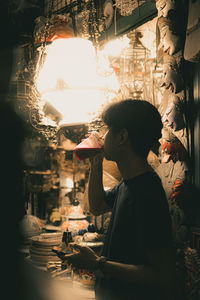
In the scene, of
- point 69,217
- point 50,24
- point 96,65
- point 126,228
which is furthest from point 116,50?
point 126,228

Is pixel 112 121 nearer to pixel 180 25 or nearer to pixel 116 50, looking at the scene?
pixel 180 25

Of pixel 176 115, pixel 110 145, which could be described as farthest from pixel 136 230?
pixel 176 115

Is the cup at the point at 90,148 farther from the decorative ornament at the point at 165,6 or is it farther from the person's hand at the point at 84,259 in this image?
the decorative ornament at the point at 165,6

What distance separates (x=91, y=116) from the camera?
8.21 feet

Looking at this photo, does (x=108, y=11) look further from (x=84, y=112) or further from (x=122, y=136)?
(x=122, y=136)

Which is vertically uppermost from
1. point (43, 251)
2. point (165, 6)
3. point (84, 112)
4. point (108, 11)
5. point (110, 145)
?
point (108, 11)

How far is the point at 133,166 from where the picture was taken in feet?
5.20

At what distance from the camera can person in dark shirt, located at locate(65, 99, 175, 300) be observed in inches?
51.6

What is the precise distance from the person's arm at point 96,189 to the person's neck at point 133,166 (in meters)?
0.43

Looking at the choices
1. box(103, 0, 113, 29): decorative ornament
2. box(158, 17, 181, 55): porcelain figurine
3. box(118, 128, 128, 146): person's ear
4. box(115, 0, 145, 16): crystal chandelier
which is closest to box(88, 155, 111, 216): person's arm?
box(118, 128, 128, 146): person's ear

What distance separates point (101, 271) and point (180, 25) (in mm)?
1707

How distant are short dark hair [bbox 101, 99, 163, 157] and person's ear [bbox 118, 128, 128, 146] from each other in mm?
17

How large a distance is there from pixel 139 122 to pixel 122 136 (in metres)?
0.12

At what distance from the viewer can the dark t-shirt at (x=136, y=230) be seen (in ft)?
4.38
